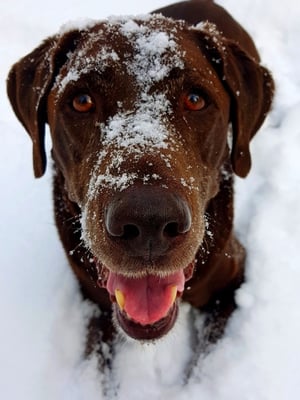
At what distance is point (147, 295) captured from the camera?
2.53 meters

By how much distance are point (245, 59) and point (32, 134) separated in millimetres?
1128

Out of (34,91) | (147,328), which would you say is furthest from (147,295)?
(34,91)

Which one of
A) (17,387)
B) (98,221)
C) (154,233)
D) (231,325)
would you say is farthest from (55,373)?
(154,233)

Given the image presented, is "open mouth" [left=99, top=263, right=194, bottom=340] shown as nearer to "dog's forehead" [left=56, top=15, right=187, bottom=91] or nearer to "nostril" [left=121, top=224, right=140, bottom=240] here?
"nostril" [left=121, top=224, right=140, bottom=240]

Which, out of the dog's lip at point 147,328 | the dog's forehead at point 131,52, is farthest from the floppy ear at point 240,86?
the dog's lip at point 147,328

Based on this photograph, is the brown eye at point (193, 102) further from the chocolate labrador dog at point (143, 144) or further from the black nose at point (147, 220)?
the black nose at point (147, 220)

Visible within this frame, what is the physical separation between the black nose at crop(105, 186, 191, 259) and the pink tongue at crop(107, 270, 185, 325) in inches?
16.5

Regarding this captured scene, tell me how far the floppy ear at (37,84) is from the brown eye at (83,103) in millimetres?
297

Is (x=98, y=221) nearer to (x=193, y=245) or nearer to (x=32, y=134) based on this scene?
(x=193, y=245)

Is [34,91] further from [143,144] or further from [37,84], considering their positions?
[143,144]

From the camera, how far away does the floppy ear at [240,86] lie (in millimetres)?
2799

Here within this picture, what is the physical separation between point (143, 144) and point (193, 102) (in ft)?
1.29

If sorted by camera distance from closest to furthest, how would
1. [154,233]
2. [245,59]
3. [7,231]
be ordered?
[154,233], [245,59], [7,231]

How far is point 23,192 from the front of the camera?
161 inches
